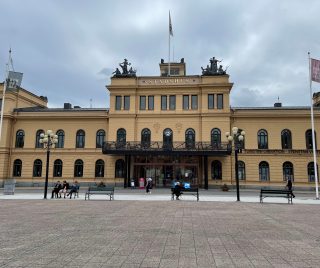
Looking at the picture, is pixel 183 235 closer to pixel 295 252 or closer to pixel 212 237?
pixel 212 237

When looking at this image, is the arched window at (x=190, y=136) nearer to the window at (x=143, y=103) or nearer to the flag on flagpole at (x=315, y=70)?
the window at (x=143, y=103)

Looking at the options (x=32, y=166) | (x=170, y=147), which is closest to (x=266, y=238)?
(x=170, y=147)

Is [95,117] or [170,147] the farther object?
[95,117]

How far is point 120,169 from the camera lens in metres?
39.8

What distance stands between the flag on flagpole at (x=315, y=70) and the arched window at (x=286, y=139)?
14411 millimetres

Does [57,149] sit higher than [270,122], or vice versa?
[270,122]

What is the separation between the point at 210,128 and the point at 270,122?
25.6 ft

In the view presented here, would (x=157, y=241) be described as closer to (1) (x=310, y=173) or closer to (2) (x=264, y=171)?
(2) (x=264, y=171)

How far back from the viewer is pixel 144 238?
29.2 ft

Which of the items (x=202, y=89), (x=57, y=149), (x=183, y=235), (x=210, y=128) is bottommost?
(x=183, y=235)

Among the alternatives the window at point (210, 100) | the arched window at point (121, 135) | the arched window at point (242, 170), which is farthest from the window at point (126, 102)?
the arched window at point (242, 170)

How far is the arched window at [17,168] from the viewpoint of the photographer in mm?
41500

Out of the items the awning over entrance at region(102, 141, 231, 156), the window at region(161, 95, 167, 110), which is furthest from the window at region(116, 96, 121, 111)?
the window at region(161, 95, 167, 110)

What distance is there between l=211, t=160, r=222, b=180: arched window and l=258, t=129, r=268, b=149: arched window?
5795 millimetres
